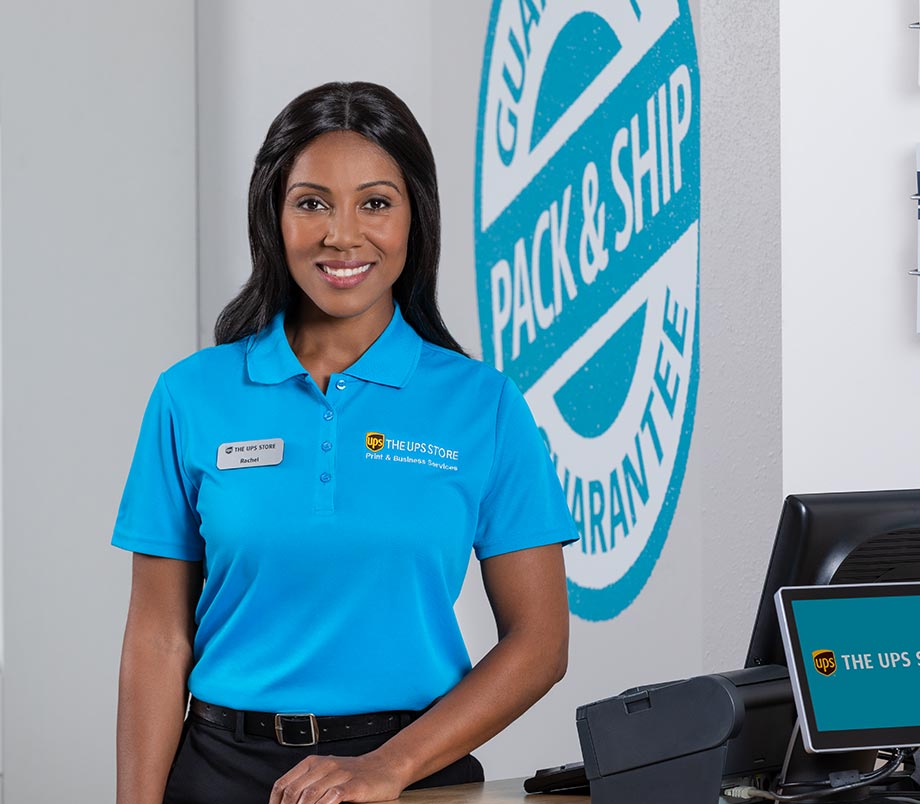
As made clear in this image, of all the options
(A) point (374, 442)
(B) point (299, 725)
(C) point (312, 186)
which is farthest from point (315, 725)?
(C) point (312, 186)

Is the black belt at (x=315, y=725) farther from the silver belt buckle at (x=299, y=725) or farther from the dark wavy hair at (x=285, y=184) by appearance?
the dark wavy hair at (x=285, y=184)

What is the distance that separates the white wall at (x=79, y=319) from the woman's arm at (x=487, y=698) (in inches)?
107

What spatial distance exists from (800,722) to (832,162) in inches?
44.2

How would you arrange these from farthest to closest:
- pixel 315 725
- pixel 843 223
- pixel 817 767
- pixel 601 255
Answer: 1. pixel 601 255
2. pixel 843 223
3. pixel 315 725
4. pixel 817 767

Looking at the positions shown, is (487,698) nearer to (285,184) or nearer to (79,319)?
(285,184)

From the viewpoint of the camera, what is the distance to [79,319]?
4277 millimetres

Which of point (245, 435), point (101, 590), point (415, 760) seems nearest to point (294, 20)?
point (101, 590)

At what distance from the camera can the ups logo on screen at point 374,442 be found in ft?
5.68

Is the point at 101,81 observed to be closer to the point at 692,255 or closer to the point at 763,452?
the point at 692,255

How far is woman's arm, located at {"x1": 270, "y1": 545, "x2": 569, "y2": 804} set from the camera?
1.55 m

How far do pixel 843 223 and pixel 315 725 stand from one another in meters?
1.14

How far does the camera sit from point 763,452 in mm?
2211

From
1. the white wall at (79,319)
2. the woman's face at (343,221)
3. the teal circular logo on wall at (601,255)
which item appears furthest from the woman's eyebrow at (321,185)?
the white wall at (79,319)

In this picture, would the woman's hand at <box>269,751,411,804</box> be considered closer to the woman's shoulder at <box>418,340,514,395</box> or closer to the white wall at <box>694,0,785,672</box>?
the woman's shoulder at <box>418,340,514,395</box>
